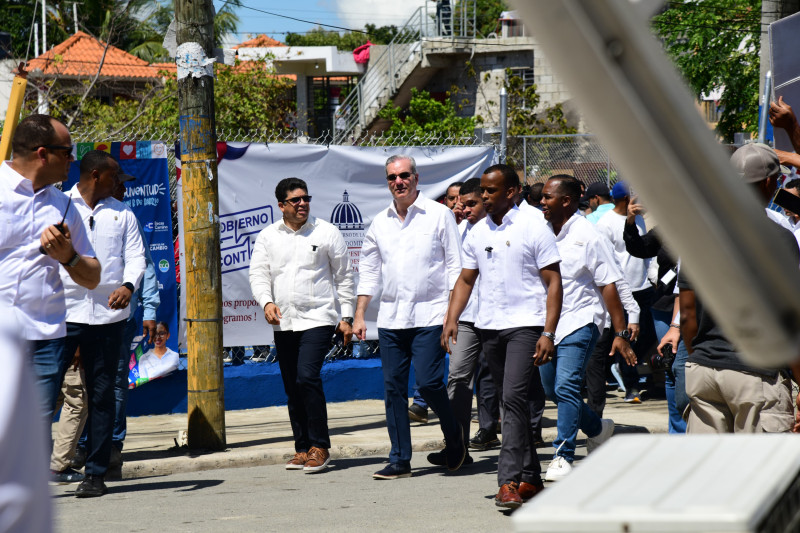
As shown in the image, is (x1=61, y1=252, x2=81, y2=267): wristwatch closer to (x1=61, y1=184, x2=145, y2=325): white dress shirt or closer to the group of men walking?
(x1=61, y1=184, x2=145, y2=325): white dress shirt

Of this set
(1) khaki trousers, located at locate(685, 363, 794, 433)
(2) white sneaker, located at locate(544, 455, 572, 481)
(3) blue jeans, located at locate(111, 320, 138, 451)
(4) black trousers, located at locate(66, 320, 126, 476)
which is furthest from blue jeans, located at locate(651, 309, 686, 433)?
(3) blue jeans, located at locate(111, 320, 138, 451)

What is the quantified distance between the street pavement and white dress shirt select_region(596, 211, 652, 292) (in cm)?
165

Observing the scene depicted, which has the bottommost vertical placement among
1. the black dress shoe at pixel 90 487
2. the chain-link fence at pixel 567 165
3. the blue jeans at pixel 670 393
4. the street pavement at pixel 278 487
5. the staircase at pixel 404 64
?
the street pavement at pixel 278 487

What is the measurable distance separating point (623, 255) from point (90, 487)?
234 inches

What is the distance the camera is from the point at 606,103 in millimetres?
1008

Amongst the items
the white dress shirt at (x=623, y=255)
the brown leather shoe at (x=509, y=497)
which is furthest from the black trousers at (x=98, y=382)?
the white dress shirt at (x=623, y=255)

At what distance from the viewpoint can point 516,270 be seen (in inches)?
250

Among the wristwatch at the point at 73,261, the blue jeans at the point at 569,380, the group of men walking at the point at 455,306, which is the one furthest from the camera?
the blue jeans at the point at 569,380

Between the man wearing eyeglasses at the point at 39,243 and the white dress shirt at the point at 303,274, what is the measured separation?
2.04m

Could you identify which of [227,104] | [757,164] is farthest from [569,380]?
[227,104]

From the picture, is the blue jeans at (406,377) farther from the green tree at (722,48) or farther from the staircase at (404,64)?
the staircase at (404,64)

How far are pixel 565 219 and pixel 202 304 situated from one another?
285cm

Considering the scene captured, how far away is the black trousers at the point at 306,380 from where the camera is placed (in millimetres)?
7344

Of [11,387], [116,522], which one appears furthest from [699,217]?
[116,522]
